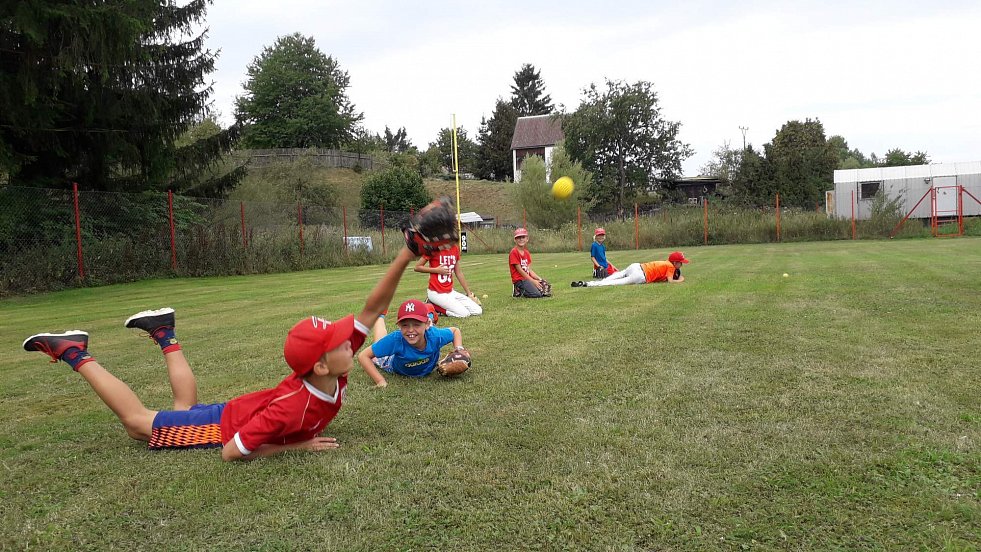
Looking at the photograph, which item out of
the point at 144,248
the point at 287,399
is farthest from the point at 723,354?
the point at 144,248

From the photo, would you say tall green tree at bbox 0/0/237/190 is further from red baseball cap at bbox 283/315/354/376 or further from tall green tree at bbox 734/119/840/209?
tall green tree at bbox 734/119/840/209

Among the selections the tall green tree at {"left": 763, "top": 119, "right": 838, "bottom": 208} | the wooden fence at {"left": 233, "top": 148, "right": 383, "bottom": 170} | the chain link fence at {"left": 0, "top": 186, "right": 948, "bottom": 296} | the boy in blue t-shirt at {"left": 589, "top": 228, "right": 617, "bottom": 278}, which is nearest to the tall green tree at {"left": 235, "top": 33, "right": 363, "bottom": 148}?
the wooden fence at {"left": 233, "top": 148, "right": 383, "bottom": 170}

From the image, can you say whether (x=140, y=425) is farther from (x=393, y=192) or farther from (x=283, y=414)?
(x=393, y=192)

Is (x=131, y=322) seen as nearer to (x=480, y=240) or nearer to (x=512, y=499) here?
(x=512, y=499)

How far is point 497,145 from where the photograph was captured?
84.6 meters

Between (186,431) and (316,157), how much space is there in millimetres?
57641

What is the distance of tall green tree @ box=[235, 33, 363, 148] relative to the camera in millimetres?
67062

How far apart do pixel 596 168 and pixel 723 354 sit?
164 feet

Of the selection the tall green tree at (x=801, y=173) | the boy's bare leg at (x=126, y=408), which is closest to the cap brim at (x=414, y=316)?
the boy's bare leg at (x=126, y=408)

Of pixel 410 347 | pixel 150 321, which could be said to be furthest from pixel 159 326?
pixel 410 347

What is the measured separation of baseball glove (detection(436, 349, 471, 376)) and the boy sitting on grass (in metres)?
1.52

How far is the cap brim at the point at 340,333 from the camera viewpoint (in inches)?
144

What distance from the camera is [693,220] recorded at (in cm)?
3194

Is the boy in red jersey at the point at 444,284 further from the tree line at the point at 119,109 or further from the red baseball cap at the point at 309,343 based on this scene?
the tree line at the point at 119,109
